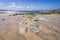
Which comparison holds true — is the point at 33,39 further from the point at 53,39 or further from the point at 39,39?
the point at 53,39

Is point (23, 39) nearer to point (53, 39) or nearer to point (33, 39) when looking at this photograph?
point (33, 39)

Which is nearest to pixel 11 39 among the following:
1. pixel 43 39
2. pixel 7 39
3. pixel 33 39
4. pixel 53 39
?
pixel 7 39

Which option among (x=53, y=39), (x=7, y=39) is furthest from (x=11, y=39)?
(x=53, y=39)

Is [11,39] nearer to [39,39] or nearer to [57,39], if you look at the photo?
[39,39]

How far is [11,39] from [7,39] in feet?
0.64

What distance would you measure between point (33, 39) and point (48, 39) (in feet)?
2.40

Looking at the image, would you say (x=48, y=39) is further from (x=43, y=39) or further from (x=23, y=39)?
(x=23, y=39)

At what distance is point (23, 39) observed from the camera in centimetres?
529

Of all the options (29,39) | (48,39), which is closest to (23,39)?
(29,39)

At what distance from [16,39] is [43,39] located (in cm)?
132

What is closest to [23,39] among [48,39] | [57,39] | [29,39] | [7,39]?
[29,39]

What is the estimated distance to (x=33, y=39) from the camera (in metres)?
5.30

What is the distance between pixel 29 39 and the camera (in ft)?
17.3

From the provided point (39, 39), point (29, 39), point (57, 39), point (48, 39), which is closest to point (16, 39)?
point (29, 39)
